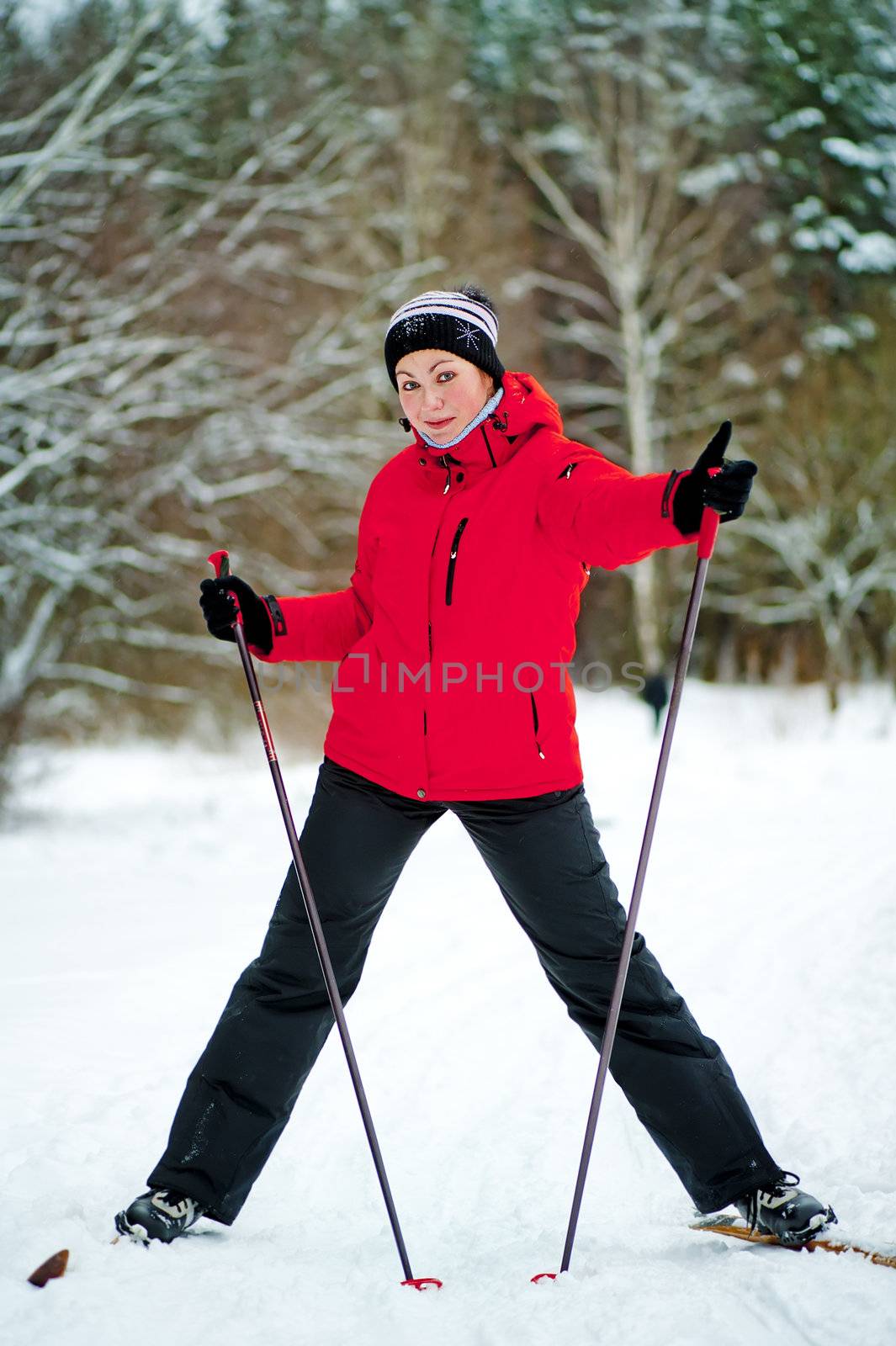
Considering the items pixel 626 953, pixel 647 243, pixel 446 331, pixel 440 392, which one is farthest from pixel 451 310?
pixel 647 243

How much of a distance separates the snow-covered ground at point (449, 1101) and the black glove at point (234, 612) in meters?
1.07

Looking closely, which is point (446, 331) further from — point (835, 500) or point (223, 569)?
point (835, 500)

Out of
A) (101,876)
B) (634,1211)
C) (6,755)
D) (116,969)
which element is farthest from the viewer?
(6,755)

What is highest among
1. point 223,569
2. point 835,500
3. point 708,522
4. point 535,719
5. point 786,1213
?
point 708,522

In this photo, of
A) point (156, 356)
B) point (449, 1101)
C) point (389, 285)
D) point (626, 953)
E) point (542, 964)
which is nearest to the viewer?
point (626, 953)

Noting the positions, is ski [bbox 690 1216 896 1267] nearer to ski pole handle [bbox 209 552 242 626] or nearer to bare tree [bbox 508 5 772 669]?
ski pole handle [bbox 209 552 242 626]

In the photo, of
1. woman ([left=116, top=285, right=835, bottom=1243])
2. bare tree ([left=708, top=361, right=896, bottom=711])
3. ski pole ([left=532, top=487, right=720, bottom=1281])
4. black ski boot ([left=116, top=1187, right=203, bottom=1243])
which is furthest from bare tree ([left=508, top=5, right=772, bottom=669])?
black ski boot ([left=116, top=1187, right=203, bottom=1243])

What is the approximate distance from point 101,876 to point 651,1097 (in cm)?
396

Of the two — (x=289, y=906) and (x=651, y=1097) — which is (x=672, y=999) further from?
(x=289, y=906)

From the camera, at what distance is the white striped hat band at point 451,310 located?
206 centimetres

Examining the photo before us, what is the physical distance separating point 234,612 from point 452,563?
0.49 m

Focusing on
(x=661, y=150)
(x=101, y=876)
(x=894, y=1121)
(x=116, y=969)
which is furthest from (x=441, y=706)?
(x=661, y=150)

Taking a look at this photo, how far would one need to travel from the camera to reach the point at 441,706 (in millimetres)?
1933

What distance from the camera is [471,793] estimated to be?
75.7 inches
